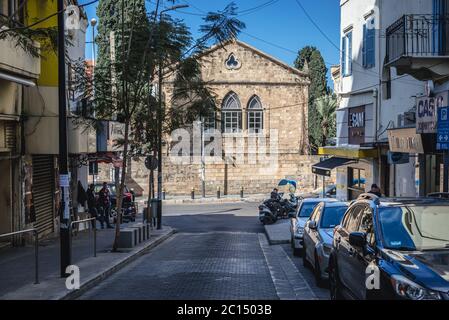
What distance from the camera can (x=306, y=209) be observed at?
18906 millimetres

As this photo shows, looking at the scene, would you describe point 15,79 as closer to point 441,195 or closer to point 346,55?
point 441,195

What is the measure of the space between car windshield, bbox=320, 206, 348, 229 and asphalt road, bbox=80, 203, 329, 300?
3.97 ft

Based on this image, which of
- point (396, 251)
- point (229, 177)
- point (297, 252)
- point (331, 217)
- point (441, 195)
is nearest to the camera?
point (396, 251)

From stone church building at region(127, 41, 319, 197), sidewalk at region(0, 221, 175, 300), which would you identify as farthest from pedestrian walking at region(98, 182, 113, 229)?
stone church building at region(127, 41, 319, 197)

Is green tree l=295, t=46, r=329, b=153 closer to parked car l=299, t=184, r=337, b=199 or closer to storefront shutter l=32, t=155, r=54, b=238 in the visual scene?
parked car l=299, t=184, r=337, b=199

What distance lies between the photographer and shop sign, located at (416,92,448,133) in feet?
44.9

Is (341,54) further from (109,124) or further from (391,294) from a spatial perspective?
(391,294)

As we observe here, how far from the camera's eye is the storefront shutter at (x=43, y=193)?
19953 mm

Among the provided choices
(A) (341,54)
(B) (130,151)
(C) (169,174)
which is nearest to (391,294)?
(B) (130,151)

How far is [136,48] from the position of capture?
17.5 meters

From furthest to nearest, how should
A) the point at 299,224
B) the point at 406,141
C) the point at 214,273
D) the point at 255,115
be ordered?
the point at 255,115, the point at 299,224, the point at 406,141, the point at 214,273

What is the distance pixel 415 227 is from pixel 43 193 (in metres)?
15.6

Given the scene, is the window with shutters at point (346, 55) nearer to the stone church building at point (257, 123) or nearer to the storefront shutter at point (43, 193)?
the storefront shutter at point (43, 193)

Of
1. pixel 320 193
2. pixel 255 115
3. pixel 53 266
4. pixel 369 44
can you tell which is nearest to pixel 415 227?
pixel 53 266
